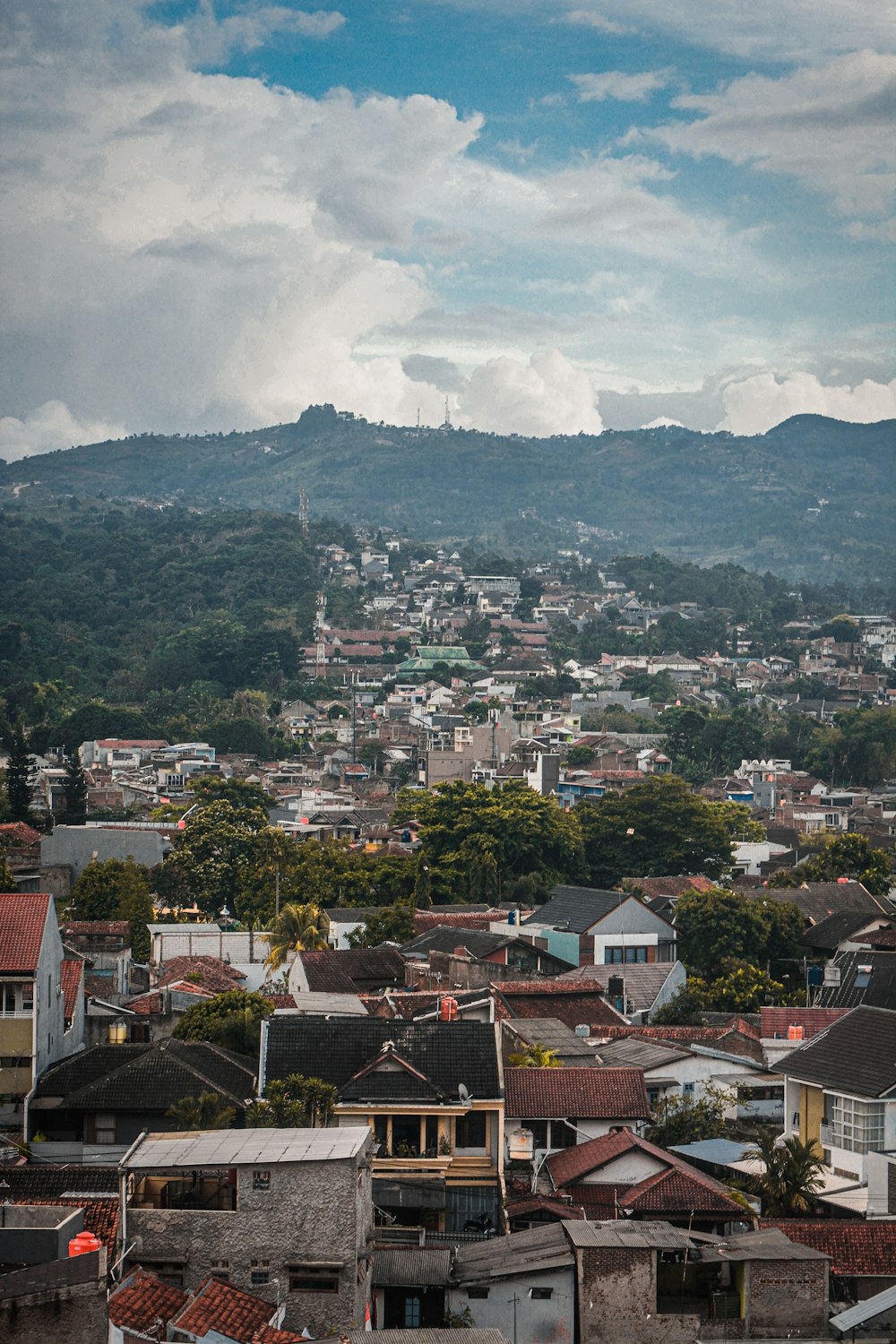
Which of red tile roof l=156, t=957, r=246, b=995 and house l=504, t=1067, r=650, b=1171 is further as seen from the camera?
red tile roof l=156, t=957, r=246, b=995

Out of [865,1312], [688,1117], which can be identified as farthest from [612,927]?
[865,1312]

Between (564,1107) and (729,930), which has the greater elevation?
(564,1107)

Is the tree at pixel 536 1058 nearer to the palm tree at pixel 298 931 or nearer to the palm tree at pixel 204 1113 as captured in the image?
the palm tree at pixel 204 1113

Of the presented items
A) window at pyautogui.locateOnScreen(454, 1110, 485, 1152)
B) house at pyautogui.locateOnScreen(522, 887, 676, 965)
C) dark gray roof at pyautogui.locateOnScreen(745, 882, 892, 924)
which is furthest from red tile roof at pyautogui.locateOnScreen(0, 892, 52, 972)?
dark gray roof at pyautogui.locateOnScreen(745, 882, 892, 924)

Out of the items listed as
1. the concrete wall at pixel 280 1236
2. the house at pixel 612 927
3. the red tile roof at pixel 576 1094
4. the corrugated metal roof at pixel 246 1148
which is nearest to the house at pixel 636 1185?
the red tile roof at pixel 576 1094

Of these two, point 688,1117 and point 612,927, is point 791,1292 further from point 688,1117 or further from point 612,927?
point 612,927

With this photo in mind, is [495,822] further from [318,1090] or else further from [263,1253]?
[263,1253]

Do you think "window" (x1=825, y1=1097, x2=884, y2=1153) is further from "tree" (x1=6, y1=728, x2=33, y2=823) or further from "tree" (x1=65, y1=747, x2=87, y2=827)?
"tree" (x1=6, y1=728, x2=33, y2=823)
